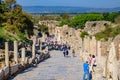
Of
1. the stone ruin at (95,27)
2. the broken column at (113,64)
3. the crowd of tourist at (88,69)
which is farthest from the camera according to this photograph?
the stone ruin at (95,27)

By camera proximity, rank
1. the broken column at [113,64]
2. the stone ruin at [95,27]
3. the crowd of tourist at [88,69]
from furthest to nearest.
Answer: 1. the stone ruin at [95,27]
2. the crowd of tourist at [88,69]
3. the broken column at [113,64]

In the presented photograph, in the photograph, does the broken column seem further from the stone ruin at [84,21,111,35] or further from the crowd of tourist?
the stone ruin at [84,21,111,35]

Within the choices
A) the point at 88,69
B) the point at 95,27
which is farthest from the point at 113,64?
the point at 95,27

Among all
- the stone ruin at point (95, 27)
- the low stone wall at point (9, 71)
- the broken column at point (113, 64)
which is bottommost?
the stone ruin at point (95, 27)

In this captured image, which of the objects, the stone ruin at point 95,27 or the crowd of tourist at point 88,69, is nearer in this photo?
the crowd of tourist at point 88,69

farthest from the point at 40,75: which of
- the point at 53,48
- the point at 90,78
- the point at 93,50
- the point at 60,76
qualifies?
the point at 53,48

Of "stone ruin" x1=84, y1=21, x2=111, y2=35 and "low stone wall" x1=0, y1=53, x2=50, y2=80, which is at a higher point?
"low stone wall" x1=0, y1=53, x2=50, y2=80

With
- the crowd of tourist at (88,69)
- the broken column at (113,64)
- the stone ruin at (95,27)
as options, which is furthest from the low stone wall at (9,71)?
the stone ruin at (95,27)

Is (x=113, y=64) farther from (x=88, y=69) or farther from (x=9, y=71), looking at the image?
(x=9, y=71)

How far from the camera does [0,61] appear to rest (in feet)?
83.5

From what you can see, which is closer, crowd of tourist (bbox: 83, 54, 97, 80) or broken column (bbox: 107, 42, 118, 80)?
broken column (bbox: 107, 42, 118, 80)

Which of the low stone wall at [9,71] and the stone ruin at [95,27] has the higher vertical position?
the low stone wall at [9,71]

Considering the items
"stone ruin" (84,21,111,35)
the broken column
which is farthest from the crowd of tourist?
"stone ruin" (84,21,111,35)

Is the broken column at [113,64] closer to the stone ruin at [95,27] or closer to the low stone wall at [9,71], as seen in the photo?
the low stone wall at [9,71]
